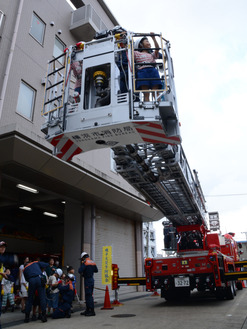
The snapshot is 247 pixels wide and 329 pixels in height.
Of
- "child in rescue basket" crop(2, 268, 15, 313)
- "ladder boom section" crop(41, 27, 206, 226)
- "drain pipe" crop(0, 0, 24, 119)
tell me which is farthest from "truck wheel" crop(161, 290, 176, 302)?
"drain pipe" crop(0, 0, 24, 119)

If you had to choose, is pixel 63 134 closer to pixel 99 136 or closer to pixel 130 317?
pixel 99 136

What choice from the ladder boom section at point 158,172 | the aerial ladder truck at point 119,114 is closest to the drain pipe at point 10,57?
the aerial ladder truck at point 119,114

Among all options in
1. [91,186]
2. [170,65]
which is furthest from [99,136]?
[91,186]

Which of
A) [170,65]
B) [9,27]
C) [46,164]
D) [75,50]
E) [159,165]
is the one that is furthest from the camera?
[9,27]

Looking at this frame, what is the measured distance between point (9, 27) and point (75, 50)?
587cm

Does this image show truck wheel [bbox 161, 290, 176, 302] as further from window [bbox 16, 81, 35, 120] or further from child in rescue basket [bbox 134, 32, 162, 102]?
window [bbox 16, 81, 35, 120]

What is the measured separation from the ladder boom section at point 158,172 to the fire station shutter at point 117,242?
521 centimetres

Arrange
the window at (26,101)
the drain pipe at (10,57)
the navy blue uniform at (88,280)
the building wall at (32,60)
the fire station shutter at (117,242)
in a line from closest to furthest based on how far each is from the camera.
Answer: the navy blue uniform at (88,280)
the drain pipe at (10,57)
the building wall at (32,60)
the window at (26,101)
the fire station shutter at (117,242)

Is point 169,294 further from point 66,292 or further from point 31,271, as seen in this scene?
point 31,271

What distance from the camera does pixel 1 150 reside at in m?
8.90

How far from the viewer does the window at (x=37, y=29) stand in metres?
12.0

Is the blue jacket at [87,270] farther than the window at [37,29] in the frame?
No

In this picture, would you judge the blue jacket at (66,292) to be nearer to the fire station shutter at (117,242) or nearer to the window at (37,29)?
the fire station shutter at (117,242)

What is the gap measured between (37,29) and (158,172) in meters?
9.08
